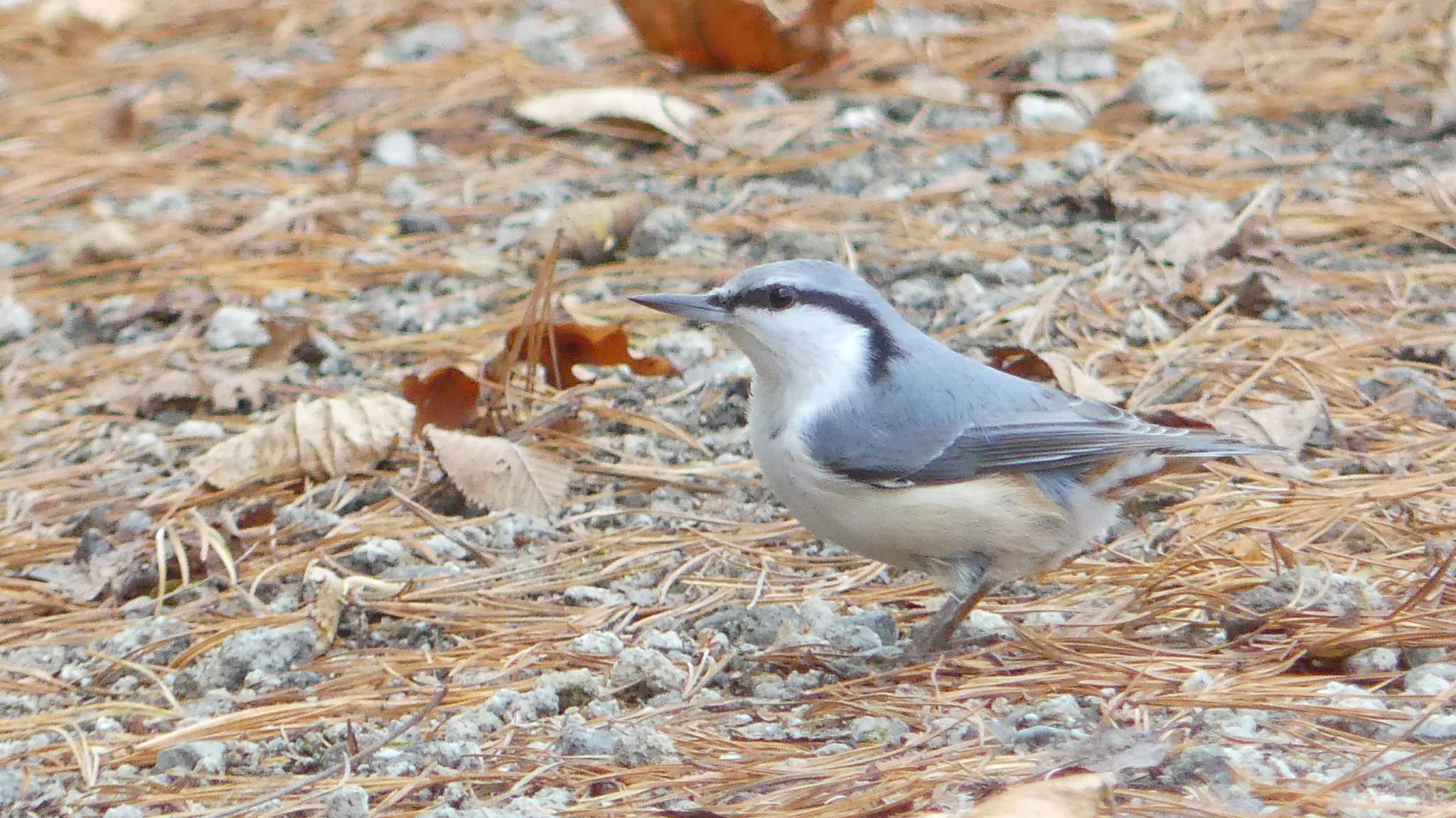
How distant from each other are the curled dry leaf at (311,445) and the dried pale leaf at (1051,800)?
2.19 metres

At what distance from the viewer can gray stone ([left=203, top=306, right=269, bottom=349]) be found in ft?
15.9

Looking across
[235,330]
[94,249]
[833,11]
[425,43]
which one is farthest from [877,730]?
[425,43]

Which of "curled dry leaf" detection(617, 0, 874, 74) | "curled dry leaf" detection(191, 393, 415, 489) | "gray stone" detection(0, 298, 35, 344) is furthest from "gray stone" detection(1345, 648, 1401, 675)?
"curled dry leaf" detection(617, 0, 874, 74)

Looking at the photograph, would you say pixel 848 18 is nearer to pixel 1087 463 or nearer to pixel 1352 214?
pixel 1352 214

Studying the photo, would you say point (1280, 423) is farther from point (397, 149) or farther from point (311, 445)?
point (397, 149)

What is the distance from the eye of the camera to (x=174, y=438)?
4.30 m

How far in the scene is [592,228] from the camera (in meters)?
5.16

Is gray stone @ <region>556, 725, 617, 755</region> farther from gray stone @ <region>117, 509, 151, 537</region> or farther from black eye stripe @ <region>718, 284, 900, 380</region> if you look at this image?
gray stone @ <region>117, 509, 151, 537</region>

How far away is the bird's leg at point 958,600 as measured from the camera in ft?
10.3

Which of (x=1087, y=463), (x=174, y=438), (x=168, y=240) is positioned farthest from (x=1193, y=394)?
(x=168, y=240)

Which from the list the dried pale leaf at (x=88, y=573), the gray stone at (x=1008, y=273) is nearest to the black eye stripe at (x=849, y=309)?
the dried pale leaf at (x=88, y=573)

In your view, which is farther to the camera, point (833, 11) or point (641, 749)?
point (833, 11)

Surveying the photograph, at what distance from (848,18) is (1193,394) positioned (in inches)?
117

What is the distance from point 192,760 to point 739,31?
4.35 metres
